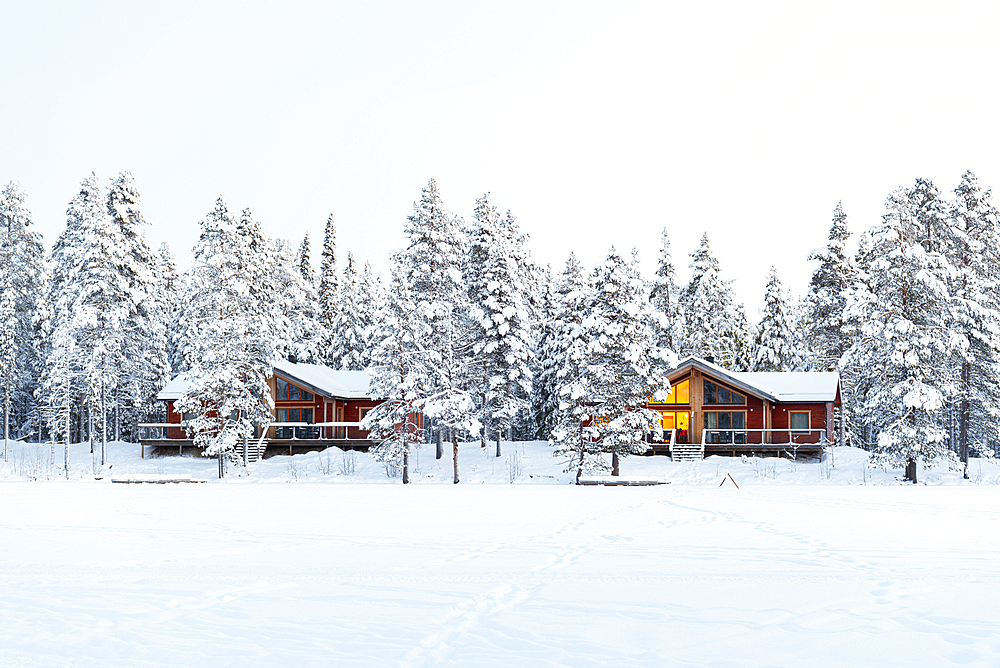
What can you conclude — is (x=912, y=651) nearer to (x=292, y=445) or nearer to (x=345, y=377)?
(x=292, y=445)

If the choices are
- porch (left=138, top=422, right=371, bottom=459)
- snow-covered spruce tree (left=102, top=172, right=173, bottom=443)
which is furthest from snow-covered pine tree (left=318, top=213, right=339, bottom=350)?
porch (left=138, top=422, right=371, bottom=459)

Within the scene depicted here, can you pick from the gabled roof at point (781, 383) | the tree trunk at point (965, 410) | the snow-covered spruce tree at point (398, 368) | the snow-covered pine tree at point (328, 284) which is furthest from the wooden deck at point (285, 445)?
the tree trunk at point (965, 410)

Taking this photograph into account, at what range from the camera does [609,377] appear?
32375 mm

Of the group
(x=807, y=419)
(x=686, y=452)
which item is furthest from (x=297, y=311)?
(x=807, y=419)

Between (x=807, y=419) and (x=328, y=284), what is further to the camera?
(x=328, y=284)

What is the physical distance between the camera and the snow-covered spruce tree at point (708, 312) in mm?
52406

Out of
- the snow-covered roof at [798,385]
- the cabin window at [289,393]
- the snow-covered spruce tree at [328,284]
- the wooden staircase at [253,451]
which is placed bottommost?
the wooden staircase at [253,451]

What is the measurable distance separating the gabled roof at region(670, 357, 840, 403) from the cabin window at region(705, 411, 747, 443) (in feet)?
A: 6.23

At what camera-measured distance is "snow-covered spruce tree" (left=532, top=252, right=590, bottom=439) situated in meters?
40.7

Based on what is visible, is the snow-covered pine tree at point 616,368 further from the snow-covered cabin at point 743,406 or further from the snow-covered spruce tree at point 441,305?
the snow-covered cabin at point 743,406

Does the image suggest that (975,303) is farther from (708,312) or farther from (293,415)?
(293,415)

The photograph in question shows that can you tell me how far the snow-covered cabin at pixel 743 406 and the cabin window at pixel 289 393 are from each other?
62.2 feet

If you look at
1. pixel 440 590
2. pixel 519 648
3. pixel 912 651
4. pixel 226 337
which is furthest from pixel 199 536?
pixel 226 337

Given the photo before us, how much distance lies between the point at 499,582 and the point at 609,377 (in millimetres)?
21893
